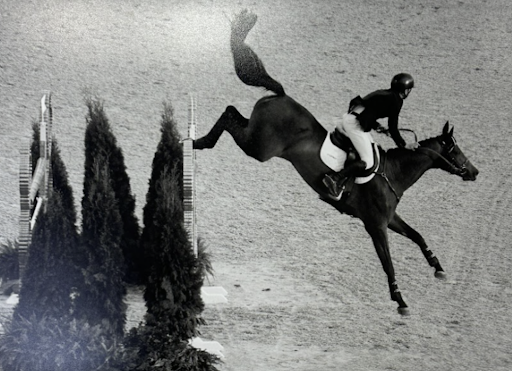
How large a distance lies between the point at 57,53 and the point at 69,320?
2300 mm

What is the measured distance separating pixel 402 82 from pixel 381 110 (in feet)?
0.62

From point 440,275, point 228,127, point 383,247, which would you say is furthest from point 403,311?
point 228,127

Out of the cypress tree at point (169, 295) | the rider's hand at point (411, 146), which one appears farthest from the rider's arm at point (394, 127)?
the cypress tree at point (169, 295)

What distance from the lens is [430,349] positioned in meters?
5.35

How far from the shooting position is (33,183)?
5.01 m

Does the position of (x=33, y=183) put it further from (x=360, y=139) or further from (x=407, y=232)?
(x=407, y=232)

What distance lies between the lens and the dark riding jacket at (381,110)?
495cm

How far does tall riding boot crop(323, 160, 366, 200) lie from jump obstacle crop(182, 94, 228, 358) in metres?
0.73

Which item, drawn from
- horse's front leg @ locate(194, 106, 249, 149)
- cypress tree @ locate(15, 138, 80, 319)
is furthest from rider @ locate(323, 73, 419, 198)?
cypress tree @ locate(15, 138, 80, 319)

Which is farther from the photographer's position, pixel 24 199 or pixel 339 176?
pixel 339 176

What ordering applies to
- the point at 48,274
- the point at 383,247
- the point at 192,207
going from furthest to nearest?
the point at 383,247
the point at 192,207
the point at 48,274

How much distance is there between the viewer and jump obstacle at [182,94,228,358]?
192 inches

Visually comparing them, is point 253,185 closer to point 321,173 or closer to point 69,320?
point 321,173

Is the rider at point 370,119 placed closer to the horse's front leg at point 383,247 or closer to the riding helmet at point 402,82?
the riding helmet at point 402,82
